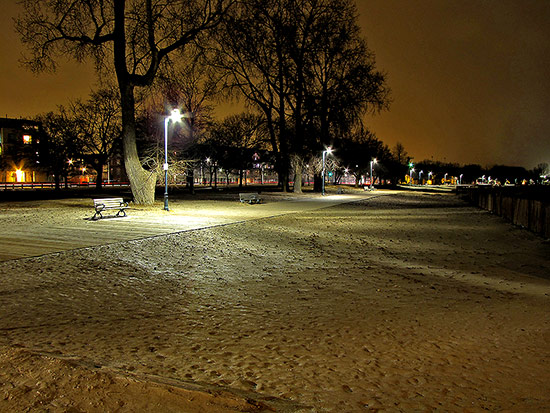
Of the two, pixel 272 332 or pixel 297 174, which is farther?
pixel 297 174

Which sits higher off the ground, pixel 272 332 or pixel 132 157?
pixel 132 157

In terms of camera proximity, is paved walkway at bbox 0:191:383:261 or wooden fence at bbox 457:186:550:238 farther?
wooden fence at bbox 457:186:550:238

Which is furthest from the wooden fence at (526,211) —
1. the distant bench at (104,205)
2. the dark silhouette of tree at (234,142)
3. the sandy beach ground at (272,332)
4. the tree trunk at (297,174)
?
the dark silhouette of tree at (234,142)

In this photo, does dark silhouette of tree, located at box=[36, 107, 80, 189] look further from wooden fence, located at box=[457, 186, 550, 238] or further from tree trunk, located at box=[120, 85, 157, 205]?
wooden fence, located at box=[457, 186, 550, 238]

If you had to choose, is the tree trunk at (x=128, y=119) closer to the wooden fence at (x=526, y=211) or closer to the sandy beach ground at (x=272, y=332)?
the sandy beach ground at (x=272, y=332)

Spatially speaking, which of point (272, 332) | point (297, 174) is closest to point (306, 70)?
point (297, 174)

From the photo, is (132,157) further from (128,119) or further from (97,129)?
(97,129)

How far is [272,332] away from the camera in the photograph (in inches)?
202

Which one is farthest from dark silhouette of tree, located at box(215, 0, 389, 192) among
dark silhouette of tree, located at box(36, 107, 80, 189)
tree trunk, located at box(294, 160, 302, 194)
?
dark silhouette of tree, located at box(36, 107, 80, 189)

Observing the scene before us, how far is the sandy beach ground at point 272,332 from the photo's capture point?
3539 millimetres

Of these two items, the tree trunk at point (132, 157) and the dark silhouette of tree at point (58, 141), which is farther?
the dark silhouette of tree at point (58, 141)

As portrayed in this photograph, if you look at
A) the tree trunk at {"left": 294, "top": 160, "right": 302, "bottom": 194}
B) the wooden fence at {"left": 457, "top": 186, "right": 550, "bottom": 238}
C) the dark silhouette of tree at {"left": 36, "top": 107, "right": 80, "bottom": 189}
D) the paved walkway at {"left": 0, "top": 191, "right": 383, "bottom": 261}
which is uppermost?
the dark silhouette of tree at {"left": 36, "top": 107, "right": 80, "bottom": 189}

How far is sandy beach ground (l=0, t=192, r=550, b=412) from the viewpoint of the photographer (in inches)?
139

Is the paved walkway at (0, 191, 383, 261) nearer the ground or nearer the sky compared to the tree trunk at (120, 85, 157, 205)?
nearer the ground
